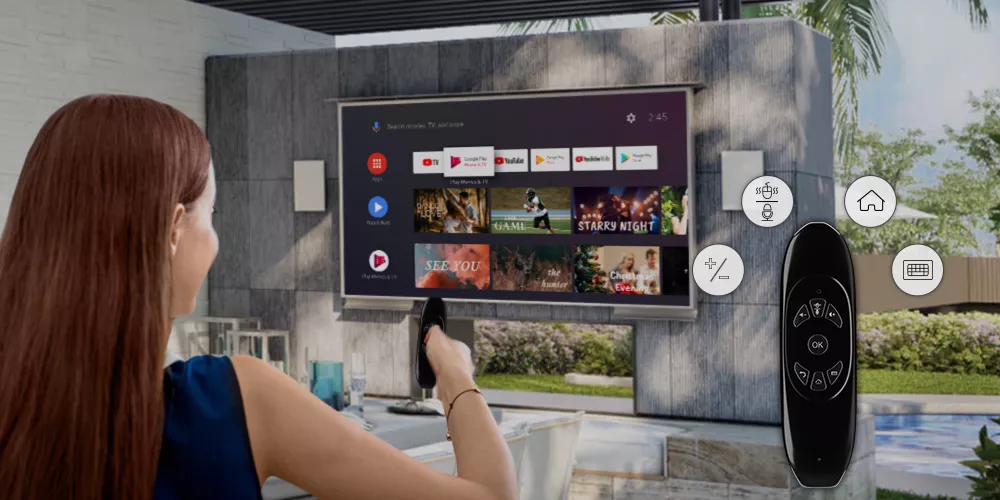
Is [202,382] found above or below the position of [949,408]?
above

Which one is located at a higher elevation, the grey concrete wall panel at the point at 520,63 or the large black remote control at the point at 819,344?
the grey concrete wall panel at the point at 520,63

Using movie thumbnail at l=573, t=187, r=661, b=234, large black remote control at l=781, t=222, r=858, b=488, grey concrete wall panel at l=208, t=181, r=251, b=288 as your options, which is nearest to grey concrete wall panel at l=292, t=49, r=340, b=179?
grey concrete wall panel at l=208, t=181, r=251, b=288

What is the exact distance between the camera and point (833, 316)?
5.37 feet

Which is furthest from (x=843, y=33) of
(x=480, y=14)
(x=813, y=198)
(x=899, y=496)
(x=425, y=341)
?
(x=425, y=341)

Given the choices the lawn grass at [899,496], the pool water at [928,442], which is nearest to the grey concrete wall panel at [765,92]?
the lawn grass at [899,496]

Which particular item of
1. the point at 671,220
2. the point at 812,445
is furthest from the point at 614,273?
the point at 812,445

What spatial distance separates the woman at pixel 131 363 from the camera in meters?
0.77

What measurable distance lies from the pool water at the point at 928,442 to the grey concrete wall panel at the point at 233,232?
230 inches

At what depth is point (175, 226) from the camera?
826 millimetres

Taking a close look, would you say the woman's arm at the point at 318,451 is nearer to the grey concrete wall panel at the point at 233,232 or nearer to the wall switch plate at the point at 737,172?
the wall switch plate at the point at 737,172

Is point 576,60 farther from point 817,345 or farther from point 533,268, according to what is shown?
point 817,345

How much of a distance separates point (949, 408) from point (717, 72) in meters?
7.44

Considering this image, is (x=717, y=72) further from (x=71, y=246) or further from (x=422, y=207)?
(x=71, y=246)

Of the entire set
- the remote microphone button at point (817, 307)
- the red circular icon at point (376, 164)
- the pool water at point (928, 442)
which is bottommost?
the pool water at point (928, 442)
